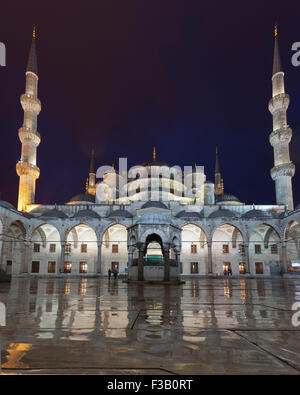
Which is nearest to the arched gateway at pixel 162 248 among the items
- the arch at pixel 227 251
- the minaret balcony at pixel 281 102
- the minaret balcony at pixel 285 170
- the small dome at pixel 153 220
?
the small dome at pixel 153 220

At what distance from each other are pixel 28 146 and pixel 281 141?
28.4m

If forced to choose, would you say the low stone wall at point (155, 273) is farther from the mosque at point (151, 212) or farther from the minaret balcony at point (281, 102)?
the minaret balcony at point (281, 102)

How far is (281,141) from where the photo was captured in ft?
107

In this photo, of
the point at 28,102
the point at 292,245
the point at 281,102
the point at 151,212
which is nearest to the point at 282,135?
the point at 281,102

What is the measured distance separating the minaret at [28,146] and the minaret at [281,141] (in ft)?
90.2

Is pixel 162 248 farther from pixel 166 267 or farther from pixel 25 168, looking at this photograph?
pixel 25 168

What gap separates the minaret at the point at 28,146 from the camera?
33.1 metres

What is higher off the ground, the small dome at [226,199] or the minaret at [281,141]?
the minaret at [281,141]

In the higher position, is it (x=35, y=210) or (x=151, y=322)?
(x=35, y=210)
